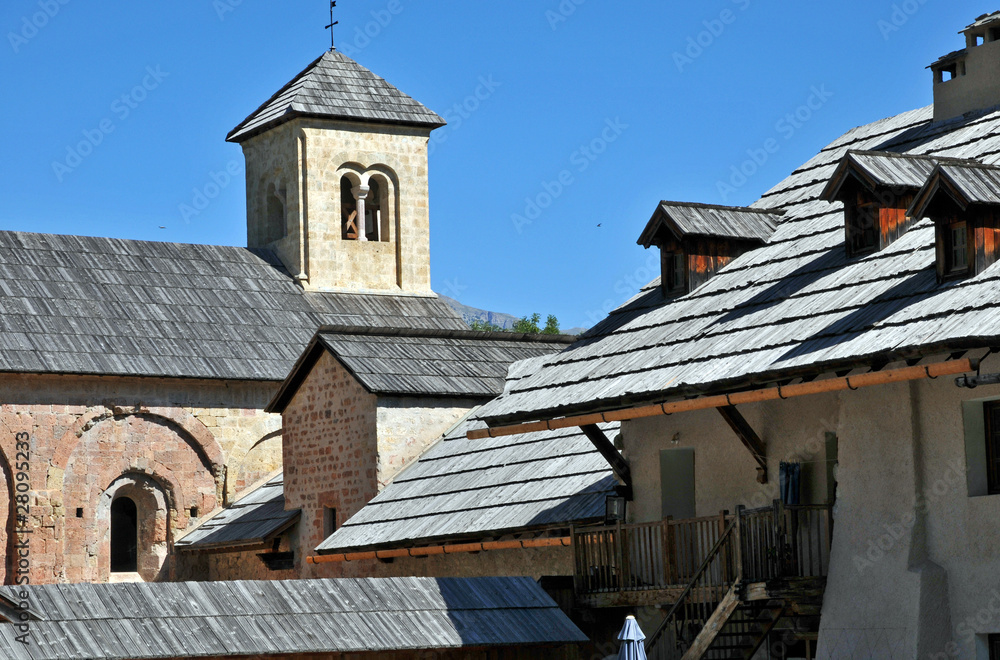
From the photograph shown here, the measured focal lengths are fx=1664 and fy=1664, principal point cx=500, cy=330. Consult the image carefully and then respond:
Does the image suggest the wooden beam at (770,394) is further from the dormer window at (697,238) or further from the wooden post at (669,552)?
the dormer window at (697,238)

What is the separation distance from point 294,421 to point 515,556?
7935mm

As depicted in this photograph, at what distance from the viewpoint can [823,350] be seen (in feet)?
45.4

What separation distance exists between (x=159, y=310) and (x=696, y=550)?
19876 millimetres

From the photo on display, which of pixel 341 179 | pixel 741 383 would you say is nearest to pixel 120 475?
pixel 341 179

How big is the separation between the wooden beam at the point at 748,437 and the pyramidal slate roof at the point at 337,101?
2339 centimetres

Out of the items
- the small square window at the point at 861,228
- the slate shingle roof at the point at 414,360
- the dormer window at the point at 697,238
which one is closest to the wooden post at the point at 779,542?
the small square window at the point at 861,228

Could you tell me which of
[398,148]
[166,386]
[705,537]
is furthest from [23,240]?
[705,537]

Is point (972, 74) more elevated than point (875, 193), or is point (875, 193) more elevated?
point (972, 74)

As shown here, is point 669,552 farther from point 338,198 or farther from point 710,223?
point 338,198

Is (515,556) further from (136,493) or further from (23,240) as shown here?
(23,240)

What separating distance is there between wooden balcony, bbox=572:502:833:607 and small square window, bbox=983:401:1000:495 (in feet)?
5.88

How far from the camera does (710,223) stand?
18.3 metres

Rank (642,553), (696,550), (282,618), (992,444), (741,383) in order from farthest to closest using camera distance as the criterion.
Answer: (642,553) < (696,550) < (282,618) < (741,383) < (992,444)

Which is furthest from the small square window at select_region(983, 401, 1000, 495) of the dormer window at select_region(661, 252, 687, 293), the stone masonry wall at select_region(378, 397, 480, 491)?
the stone masonry wall at select_region(378, 397, 480, 491)
